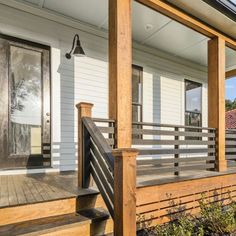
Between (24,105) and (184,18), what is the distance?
118 inches

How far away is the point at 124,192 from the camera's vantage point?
2178 millimetres

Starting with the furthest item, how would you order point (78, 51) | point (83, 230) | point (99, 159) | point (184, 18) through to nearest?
point (78, 51) < point (184, 18) < point (99, 159) < point (83, 230)

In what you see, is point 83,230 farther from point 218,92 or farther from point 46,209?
point 218,92

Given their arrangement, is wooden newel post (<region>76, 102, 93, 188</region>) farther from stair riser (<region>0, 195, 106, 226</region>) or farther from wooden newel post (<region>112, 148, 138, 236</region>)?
wooden newel post (<region>112, 148, 138, 236</region>)

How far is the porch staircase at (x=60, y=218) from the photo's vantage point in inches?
85.9

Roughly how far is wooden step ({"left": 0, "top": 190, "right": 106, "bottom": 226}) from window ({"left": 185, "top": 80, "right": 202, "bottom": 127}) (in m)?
4.65

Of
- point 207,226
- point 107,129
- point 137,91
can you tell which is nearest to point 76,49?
point 137,91

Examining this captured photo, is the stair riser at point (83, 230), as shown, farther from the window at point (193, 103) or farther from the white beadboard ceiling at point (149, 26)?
the window at point (193, 103)

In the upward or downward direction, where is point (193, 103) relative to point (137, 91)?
downward

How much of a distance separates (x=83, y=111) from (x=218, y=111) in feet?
8.99

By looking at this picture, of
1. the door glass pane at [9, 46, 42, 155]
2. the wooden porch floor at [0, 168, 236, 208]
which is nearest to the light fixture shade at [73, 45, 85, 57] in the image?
the door glass pane at [9, 46, 42, 155]

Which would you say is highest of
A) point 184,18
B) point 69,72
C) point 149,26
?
point 149,26

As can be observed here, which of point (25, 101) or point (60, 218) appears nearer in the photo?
point (60, 218)

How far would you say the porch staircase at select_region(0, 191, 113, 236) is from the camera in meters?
2.18
